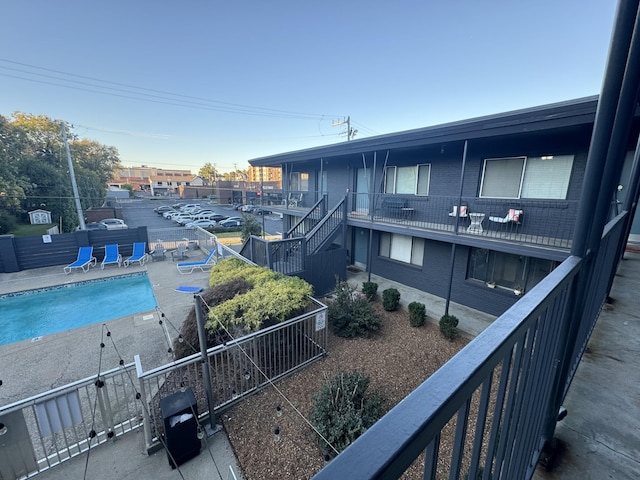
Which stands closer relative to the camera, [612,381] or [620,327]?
[612,381]

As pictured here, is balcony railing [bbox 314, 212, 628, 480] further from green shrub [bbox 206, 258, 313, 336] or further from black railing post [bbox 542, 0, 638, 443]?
green shrub [bbox 206, 258, 313, 336]

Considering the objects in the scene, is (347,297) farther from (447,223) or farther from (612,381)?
(612,381)

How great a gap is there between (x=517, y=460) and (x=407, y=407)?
126 centimetres

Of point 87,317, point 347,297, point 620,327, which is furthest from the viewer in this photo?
point 87,317

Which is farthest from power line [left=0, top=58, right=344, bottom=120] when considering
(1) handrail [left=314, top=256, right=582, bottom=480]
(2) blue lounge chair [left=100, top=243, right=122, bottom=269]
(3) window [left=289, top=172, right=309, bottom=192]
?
(1) handrail [left=314, top=256, right=582, bottom=480]

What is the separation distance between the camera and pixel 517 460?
126 centimetres

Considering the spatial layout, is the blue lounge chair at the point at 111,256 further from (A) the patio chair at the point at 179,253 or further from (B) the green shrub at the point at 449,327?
(B) the green shrub at the point at 449,327

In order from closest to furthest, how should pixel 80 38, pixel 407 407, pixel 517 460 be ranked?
1. pixel 407 407
2. pixel 517 460
3. pixel 80 38

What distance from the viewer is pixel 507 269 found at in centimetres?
796

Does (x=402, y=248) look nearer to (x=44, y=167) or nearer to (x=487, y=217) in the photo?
(x=487, y=217)

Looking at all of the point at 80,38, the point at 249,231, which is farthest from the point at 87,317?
the point at 80,38

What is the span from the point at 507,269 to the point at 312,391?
6637 mm

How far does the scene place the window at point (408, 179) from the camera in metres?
9.58

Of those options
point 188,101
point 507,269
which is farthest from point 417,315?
point 188,101
